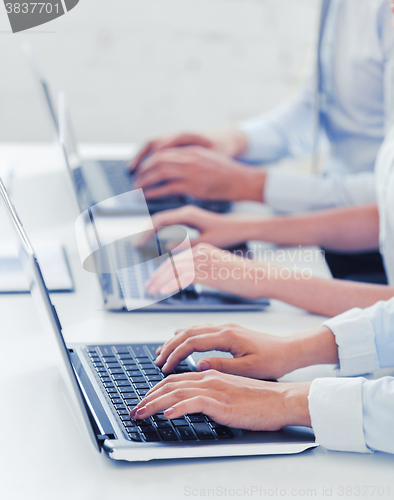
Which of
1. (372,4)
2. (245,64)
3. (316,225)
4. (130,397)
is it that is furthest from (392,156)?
(245,64)

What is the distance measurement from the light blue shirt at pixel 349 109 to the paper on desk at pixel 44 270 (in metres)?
0.49

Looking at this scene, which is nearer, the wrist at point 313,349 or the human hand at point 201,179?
the wrist at point 313,349

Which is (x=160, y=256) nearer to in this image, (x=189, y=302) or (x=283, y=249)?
(x=189, y=302)

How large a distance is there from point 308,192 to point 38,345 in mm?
691

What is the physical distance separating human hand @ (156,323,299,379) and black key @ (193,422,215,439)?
8 centimetres

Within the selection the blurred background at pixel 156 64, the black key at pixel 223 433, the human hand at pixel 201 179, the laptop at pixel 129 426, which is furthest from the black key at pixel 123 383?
the blurred background at pixel 156 64

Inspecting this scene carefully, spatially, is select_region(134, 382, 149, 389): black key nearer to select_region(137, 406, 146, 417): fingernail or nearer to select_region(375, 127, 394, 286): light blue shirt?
select_region(137, 406, 146, 417): fingernail

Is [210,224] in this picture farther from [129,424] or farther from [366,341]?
[129,424]

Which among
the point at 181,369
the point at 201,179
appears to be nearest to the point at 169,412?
the point at 181,369

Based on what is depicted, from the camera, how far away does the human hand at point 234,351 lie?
626mm

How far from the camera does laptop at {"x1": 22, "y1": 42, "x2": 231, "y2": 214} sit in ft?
3.77

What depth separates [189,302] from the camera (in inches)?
31.7

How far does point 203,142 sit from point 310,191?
345 mm

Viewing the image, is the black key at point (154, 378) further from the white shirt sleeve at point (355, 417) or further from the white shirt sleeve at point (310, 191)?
the white shirt sleeve at point (310, 191)
